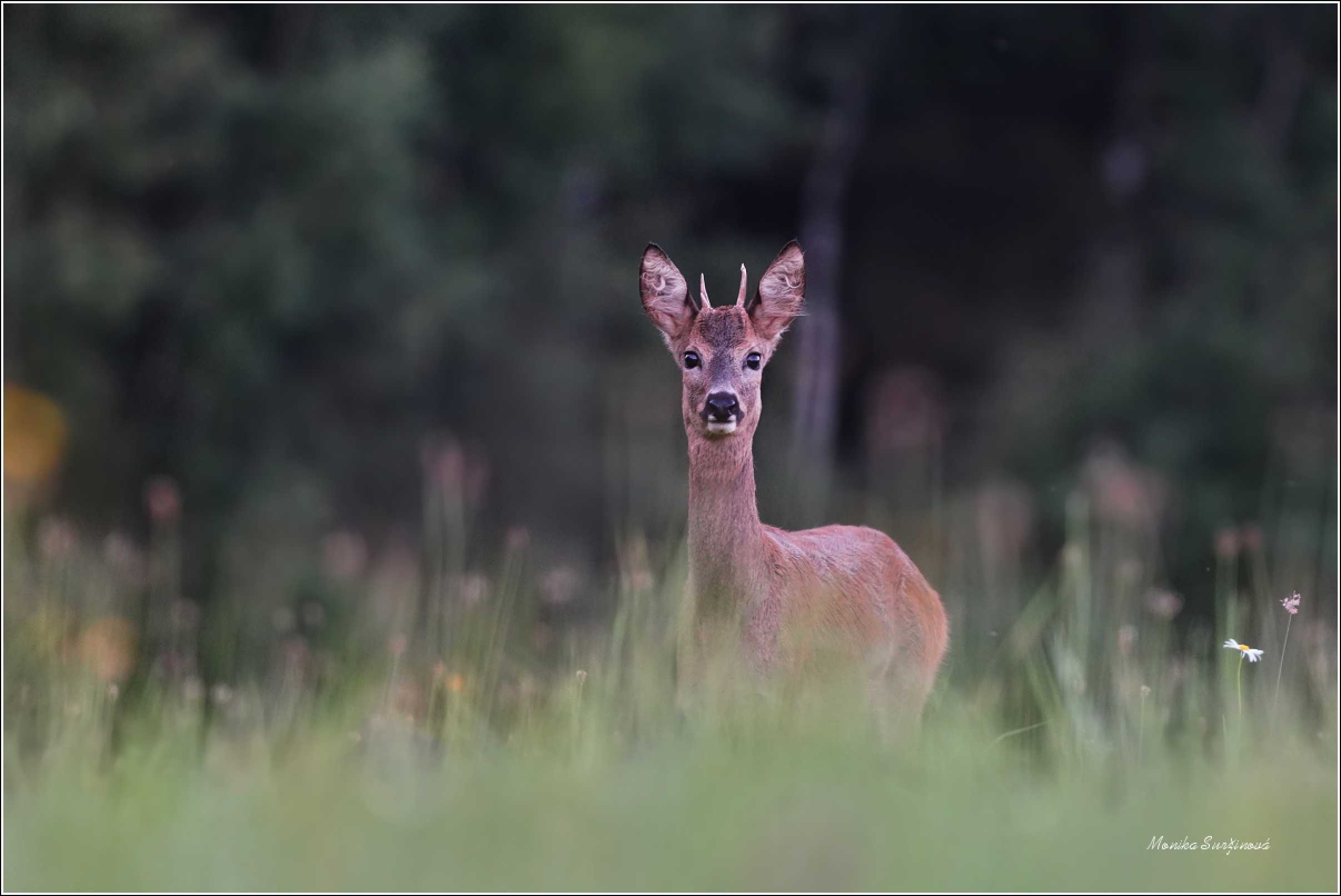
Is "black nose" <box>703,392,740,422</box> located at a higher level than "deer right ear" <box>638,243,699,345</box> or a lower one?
lower

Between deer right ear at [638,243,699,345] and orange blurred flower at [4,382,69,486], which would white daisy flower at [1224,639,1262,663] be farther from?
orange blurred flower at [4,382,69,486]

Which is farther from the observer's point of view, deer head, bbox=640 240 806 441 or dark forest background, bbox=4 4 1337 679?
dark forest background, bbox=4 4 1337 679

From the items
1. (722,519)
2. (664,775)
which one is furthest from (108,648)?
(664,775)

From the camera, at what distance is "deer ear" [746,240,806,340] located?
593 cm

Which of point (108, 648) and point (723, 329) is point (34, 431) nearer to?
point (108, 648)

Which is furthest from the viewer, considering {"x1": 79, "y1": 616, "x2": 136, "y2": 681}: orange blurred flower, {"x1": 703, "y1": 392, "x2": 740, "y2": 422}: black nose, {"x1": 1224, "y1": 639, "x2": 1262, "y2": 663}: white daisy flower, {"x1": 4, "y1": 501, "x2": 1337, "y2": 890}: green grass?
{"x1": 79, "y1": 616, "x2": 136, "y2": 681}: orange blurred flower

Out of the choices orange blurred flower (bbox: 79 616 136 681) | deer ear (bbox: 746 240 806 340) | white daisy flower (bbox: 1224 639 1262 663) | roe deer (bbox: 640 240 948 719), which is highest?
deer ear (bbox: 746 240 806 340)

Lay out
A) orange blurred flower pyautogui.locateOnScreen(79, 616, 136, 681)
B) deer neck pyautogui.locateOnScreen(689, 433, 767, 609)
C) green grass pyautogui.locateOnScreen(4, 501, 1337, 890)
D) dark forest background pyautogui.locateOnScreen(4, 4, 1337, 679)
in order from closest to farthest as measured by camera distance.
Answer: green grass pyautogui.locateOnScreen(4, 501, 1337, 890)
deer neck pyautogui.locateOnScreen(689, 433, 767, 609)
orange blurred flower pyautogui.locateOnScreen(79, 616, 136, 681)
dark forest background pyautogui.locateOnScreen(4, 4, 1337, 679)

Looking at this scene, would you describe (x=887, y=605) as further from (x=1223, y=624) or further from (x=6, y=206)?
Answer: (x=6, y=206)

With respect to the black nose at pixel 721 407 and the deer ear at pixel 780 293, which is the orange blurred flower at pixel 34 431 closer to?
the deer ear at pixel 780 293

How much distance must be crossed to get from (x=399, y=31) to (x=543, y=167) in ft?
9.64

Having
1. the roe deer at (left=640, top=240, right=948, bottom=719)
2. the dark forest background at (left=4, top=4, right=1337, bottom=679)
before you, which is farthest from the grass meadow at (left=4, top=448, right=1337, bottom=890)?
the dark forest background at (left=4, top=4, right=1337, bottom=679)

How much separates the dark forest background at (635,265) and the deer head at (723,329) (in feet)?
14.9

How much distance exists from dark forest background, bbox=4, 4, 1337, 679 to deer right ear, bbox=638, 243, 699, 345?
14.9 ft
